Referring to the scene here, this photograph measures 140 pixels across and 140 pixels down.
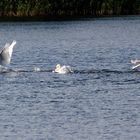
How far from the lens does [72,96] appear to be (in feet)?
114

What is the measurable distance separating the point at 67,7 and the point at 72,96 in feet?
312

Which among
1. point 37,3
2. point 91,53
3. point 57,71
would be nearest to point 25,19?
point 37,3

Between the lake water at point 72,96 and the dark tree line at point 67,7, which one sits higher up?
the lake water at point 72,96

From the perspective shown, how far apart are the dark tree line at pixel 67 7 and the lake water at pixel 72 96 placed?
58.3 meters

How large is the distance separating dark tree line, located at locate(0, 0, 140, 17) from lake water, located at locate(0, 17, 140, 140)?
191ft

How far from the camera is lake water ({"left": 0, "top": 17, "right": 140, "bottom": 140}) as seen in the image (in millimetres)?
27047

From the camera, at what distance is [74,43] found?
72.1 meters

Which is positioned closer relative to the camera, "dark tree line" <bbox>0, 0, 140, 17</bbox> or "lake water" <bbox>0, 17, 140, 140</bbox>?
"lake water" <bbox>0, 17, 140, 140</bbox>

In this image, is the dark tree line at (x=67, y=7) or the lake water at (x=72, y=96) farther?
the dark tree line at (x=67, y=7)

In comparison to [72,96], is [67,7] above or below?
below

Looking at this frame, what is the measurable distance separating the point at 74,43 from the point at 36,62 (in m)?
21.3

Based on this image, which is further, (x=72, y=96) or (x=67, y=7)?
(x=67, y=7)

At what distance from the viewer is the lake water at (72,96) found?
2705cm

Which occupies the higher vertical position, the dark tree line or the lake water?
the lake water
